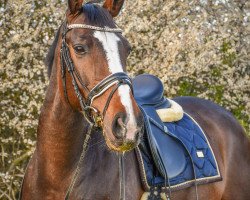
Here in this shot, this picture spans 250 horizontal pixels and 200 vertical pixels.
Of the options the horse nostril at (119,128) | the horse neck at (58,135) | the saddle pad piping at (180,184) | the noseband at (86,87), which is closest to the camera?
the horse nostril at (119,128)

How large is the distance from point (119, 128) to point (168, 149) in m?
1.20

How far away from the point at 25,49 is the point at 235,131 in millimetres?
3188

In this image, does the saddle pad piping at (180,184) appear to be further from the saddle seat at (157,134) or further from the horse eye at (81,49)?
the horse eye at (81,49)

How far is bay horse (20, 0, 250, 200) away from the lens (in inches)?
112

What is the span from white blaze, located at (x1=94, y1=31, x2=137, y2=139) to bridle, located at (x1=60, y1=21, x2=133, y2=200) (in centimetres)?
3

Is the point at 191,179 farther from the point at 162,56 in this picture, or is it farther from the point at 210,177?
the point at 162,56

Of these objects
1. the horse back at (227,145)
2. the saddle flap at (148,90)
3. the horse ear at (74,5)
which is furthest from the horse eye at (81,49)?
the horse back at (227,145)

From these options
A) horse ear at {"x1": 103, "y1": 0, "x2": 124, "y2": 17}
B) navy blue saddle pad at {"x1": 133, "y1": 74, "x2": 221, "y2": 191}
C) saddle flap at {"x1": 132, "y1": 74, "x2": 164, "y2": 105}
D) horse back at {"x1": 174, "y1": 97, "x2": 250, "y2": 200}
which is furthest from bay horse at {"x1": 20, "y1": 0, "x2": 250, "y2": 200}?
horse back at {"x1": 174, "y1": 97, "x2": 250, "y2": 200}

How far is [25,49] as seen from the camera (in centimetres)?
689

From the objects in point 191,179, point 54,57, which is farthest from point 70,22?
point 191,179

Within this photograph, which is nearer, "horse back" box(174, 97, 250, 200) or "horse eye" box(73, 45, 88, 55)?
"horse eye" box(73, 45, 88, 55)

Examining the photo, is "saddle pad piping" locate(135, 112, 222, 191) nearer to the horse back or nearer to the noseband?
the horse back

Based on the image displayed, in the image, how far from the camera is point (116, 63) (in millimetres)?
2949

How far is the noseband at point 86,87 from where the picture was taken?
288 cm
